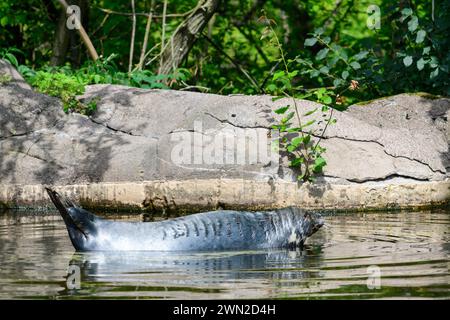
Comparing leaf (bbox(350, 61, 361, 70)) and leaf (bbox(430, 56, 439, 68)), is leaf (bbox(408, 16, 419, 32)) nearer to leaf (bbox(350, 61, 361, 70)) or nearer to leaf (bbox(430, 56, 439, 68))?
leaf (bbox(430, 56, 439, 68))

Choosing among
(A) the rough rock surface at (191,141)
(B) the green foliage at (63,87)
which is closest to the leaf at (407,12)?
(A) the rough rock surface at (191,141)

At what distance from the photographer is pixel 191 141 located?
33.8 ft

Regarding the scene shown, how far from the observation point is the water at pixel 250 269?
5.67m

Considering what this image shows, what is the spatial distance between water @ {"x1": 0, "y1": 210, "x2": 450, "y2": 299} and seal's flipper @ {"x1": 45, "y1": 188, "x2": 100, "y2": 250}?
0.13 m

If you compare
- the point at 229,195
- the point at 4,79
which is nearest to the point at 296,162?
the point at 229,195

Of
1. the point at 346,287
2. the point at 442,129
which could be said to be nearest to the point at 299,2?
the point at 442,129

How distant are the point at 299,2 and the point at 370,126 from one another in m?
6.63

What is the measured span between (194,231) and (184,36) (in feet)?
22.7

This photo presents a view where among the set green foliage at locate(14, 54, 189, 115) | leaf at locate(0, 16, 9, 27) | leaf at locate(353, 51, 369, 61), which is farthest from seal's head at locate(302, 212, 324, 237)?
leaf at locate(0, 16, 9, 27)

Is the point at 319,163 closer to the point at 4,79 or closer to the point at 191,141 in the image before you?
the point at 191,141

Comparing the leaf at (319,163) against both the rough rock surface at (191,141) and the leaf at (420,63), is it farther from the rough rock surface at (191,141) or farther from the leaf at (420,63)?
the leaf at (420,63)
